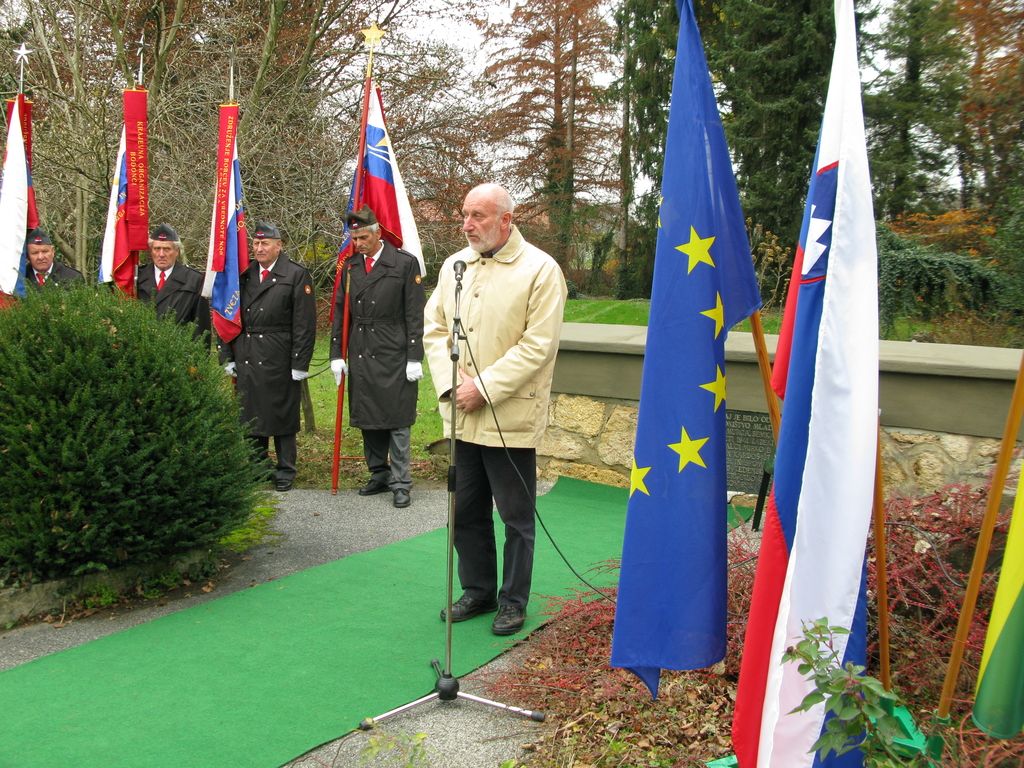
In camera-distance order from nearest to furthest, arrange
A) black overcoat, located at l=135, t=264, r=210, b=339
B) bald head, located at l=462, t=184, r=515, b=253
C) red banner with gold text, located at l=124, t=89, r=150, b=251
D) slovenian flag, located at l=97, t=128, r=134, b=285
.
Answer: bald head, located at l=462, t=184, r=515, b=253
red banner with gold text, located at l=124, t=89, r=150, b=251
slovenian flag, located at l=97, t=128, r=134, b=285
black overcoat, located at l=135, t=264, r=210, b=339

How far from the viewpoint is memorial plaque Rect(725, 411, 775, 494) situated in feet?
20.7

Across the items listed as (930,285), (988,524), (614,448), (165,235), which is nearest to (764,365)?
(988,524)

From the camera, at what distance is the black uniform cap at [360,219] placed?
6.55m

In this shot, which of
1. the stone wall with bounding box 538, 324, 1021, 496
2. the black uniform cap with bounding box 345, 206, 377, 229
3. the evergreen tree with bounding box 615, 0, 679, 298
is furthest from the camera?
the evergreen tree with bounding box 615, 0, 679, 298

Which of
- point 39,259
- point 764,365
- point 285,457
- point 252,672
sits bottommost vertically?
point 252,672

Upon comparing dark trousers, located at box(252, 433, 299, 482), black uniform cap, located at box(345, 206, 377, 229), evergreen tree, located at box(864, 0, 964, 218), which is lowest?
dark trousers, located at box(252, 433, 299, 482)

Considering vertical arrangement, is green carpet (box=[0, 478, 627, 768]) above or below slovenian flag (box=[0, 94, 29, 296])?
below

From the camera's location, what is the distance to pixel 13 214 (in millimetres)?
6945

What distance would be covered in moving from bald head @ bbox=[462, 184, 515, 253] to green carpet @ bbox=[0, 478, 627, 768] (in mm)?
1849

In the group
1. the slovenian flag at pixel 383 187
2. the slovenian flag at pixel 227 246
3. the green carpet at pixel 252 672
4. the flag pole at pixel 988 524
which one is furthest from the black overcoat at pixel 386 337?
the flag pole at pixel 988 524

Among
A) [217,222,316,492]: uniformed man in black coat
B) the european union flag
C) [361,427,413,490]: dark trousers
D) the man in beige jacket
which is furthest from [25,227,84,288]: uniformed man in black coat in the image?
the european union flag

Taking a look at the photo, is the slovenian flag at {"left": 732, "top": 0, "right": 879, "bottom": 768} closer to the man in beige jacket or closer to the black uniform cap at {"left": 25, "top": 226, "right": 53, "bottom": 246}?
the man in beige jacket

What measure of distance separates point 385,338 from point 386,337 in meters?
0.01

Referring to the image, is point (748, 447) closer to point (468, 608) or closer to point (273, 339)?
point (468, 608)
